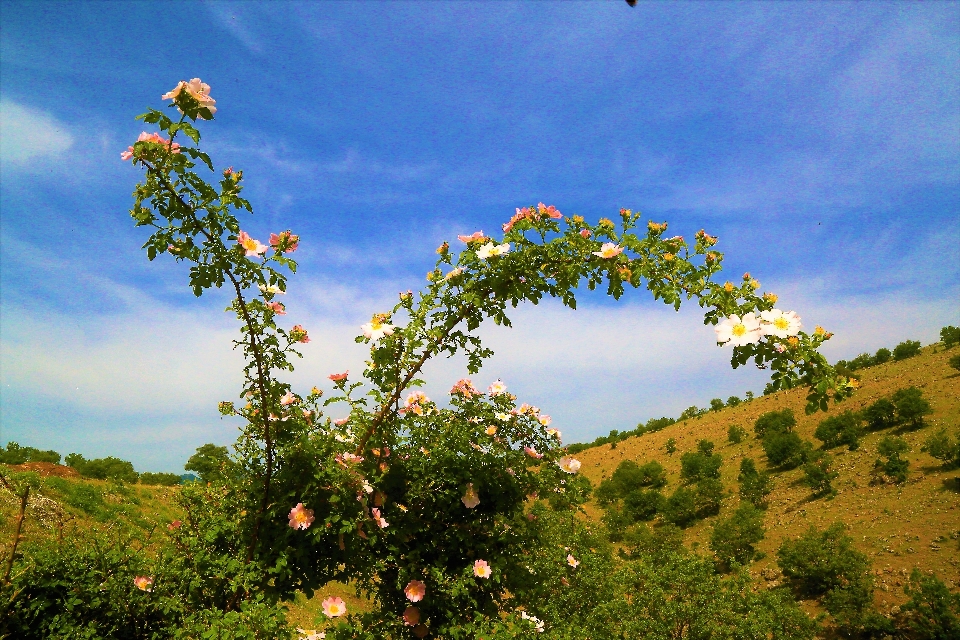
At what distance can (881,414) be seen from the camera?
20766 millimetres

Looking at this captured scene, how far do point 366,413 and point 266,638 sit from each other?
3.94ft

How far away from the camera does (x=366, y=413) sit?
307 centimetres

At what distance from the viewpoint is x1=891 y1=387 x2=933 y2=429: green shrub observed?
19.4m

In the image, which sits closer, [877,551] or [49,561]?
[49,561]

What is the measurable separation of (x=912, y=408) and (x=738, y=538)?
9578mm

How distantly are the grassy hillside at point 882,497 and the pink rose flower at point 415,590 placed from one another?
1325cm

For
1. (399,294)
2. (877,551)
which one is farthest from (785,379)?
(877,551)

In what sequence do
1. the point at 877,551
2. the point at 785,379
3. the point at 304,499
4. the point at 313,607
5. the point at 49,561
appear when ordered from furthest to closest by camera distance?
the point at 877,551, the point at 313,607, the point at 49,561, the point at 304,499, the point at 785,379

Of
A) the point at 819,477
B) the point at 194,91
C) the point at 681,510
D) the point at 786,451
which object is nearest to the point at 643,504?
the point at 681,510

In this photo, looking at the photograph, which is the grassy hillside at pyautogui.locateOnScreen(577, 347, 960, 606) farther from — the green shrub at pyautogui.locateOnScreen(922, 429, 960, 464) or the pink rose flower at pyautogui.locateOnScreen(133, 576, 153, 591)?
the pink rose flower at pyautogui.locateOnScreen(133, 576, 153, 591)

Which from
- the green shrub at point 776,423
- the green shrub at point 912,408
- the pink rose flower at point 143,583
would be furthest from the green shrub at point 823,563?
the pink rose flower at point 143,583

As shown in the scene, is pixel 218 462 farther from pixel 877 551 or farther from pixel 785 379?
pixel 877 551

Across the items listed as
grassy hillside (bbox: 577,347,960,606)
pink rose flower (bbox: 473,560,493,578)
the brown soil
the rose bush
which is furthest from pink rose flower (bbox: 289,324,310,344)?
grassy hillside (bbox: 577,347,960,606)

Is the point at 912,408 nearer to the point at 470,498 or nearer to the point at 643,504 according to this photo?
the point at 643,504
